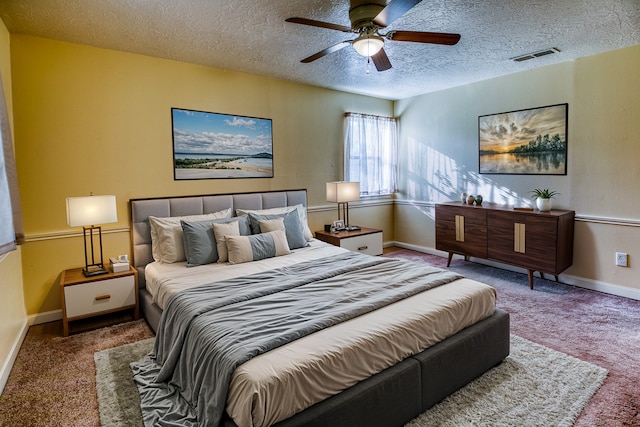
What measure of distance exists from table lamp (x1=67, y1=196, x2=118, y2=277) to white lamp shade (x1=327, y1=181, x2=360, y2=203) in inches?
101

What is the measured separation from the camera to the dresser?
150 inches

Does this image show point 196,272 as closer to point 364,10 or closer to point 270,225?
point 270,225

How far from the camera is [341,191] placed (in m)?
4.71

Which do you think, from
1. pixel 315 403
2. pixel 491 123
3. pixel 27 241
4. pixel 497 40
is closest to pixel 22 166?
pixel 27 241

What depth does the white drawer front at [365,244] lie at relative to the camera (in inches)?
181

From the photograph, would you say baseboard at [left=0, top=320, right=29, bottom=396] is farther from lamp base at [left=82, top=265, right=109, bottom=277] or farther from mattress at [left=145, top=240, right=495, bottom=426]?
mattress at [left=145, top=240, right=495, bottom=426]

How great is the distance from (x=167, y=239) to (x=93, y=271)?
0.69 m

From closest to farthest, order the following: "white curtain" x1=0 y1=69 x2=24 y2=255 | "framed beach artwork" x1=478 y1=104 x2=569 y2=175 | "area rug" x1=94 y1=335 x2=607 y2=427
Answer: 1. "area rug" x1=94 y1=335 x2=607 y2=427
2. "white curtain" x1=0 y1=69 x2=24 y2=255
3. "framed beach artwork" x1=478 y1=104 x2=569 y2=175

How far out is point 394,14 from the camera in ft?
7.29

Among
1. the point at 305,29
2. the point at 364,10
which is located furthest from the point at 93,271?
the point at 364,10

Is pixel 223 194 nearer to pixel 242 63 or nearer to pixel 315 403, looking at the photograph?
pixel 242 63

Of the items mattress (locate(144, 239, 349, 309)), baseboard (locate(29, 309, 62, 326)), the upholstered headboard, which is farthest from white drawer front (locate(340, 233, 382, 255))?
baseboard (locate(29, 309, 62, 326))

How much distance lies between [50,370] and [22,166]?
5.87 feet

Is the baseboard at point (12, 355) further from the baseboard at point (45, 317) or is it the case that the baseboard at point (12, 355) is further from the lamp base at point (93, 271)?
the lamp base at point (93, 271)
